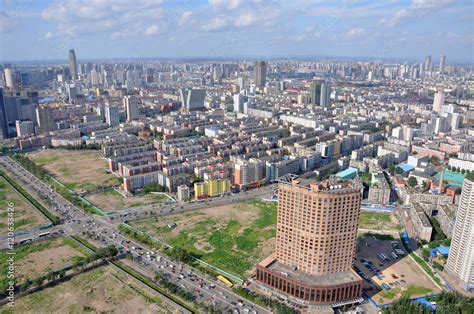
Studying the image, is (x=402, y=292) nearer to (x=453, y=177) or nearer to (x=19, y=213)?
(x=453, y=177)

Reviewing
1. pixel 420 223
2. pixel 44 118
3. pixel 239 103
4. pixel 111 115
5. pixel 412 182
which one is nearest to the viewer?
pixel 420 223

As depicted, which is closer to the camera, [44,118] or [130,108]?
[44,118]

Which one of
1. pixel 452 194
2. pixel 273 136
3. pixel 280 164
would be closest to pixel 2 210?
pixel 280 164

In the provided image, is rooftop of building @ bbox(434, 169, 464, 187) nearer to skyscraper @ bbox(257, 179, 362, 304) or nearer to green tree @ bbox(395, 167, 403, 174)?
green tree @ bbox(395, 167, 403, 174)

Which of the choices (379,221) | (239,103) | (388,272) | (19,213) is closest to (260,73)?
(239,103)

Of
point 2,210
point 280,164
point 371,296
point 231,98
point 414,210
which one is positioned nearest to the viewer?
point 371,296

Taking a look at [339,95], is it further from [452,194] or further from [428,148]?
[452,194]
